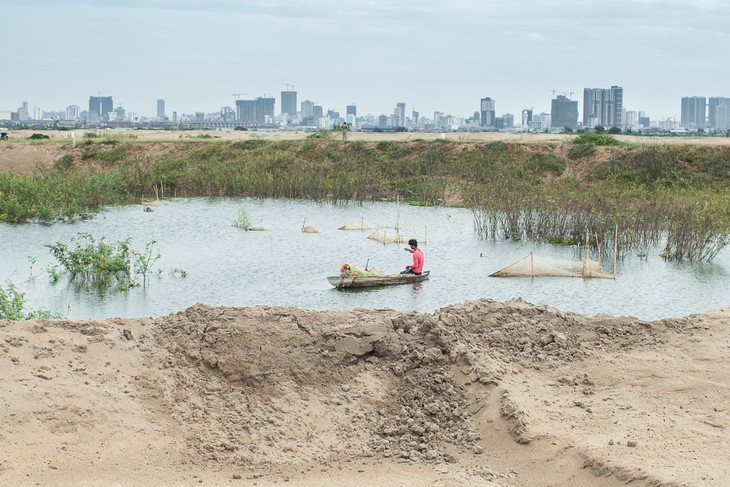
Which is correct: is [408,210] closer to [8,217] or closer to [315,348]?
[8,217]

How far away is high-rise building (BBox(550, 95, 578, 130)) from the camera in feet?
337

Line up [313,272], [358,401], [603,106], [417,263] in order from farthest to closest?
[603,106] → [313,272] → [417,263] → [358,401]

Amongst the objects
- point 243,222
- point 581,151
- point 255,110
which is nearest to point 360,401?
point 243,222

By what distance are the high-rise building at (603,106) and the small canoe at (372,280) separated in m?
87.8

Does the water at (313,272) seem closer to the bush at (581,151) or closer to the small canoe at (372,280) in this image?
the small canoe at (372,280)

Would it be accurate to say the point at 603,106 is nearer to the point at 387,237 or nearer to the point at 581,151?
the point at 581,151

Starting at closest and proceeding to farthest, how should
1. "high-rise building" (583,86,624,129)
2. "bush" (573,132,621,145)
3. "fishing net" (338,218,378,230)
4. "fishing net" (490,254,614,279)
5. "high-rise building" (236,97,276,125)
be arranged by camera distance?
"fishing net" (490,254,614,279) → "fishing net" (338,218,378,230) → "bush" (573,132,621,145) → "high-rise building" (583,86,624,129) → "high-rise building" (236,97,276,125)

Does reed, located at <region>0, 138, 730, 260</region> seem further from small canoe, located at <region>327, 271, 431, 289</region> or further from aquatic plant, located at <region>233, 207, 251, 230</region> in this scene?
small canoe, located at <region>327, 271, 431, 289</region>

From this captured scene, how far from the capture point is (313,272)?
57.4ft

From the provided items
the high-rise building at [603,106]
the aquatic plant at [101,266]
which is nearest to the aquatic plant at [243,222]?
the aquatic plant at [101,266]

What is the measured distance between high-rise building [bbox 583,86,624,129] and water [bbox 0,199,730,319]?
79.7m

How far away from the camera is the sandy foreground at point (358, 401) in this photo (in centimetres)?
637

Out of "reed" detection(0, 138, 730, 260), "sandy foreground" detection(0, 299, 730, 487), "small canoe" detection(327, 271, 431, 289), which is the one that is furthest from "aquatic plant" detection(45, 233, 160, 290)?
"reed" detection(0, 138, 730, 260)

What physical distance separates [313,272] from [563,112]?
3561 inches
